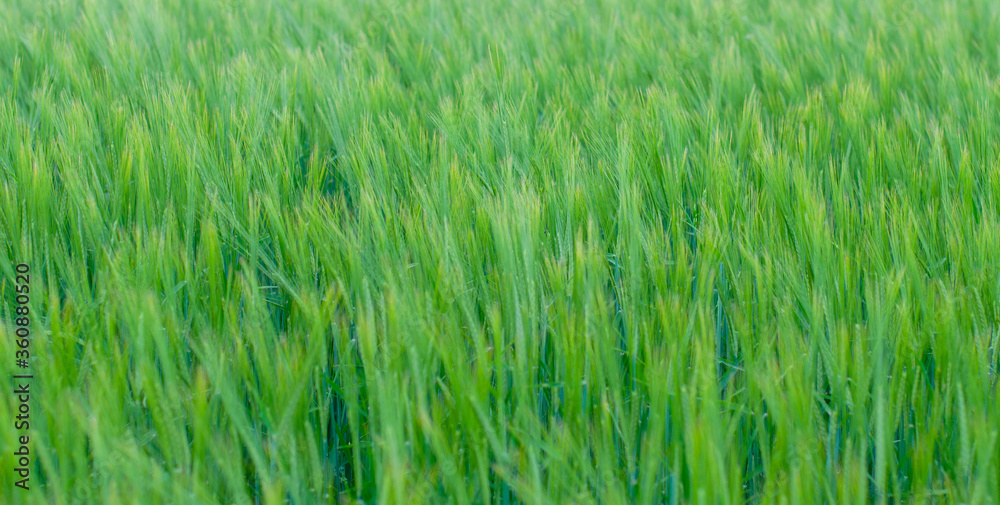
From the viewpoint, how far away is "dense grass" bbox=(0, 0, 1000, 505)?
62 centimetres

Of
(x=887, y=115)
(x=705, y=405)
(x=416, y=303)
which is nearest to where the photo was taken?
(x=705, y=405)

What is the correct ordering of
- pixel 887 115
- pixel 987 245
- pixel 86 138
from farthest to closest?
pixel 887 115
pixel 86 138
pixel 987 245

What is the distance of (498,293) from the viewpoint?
0.78 m

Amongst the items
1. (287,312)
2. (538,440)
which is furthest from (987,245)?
(287,312)

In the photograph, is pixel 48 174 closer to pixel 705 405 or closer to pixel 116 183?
pixel 116 183

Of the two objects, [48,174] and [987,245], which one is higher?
[48,174]

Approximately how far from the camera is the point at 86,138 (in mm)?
1069

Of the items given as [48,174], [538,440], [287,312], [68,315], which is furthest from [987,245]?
[48,174]

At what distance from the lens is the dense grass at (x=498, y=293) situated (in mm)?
622

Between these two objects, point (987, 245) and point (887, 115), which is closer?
point (987, 245)

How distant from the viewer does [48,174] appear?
3.11 ft

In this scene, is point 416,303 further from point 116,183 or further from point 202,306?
point 116,183

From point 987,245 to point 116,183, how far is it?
969 mm

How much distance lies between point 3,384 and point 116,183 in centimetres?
38
